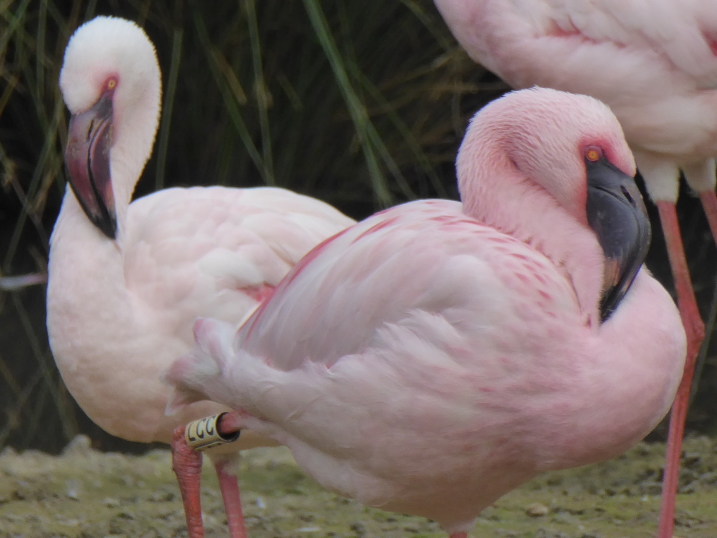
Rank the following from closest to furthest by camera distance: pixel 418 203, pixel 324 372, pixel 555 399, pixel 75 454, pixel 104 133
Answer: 1. pixel 555 399
2. pixel 324 372
3. pixel 418 203
4. pixel 104 133
5. pixel 75 454

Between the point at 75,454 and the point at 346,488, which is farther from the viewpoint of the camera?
the point at 75,454

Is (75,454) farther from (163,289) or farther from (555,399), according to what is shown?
(555,399)

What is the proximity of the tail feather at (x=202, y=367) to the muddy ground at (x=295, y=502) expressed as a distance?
79 centimetres

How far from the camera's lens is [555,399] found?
181 cm

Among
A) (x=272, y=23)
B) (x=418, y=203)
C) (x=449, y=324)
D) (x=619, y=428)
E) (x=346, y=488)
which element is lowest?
(x=346, y=488)

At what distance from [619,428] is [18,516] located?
210 centimetres

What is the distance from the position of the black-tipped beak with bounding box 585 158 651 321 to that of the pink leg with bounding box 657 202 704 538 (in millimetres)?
1113

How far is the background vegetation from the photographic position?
4.16 m

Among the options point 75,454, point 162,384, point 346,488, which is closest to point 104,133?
point 162,384

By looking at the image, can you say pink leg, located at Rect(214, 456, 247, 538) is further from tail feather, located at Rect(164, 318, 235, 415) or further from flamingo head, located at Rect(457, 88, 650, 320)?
flamingo head, located at Rect(457, 88, 650, 320)

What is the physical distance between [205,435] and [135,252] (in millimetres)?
701

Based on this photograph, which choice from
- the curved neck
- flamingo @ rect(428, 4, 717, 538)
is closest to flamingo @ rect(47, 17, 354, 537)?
flamingo @ rect(428, 4, 717, 538)

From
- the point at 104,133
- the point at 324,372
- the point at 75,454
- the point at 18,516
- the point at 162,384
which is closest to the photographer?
the point at 324,372

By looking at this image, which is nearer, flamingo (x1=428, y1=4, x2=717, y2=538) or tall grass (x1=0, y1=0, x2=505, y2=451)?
flamingo (x1=428, y1=4, x2=717, y2=538)
